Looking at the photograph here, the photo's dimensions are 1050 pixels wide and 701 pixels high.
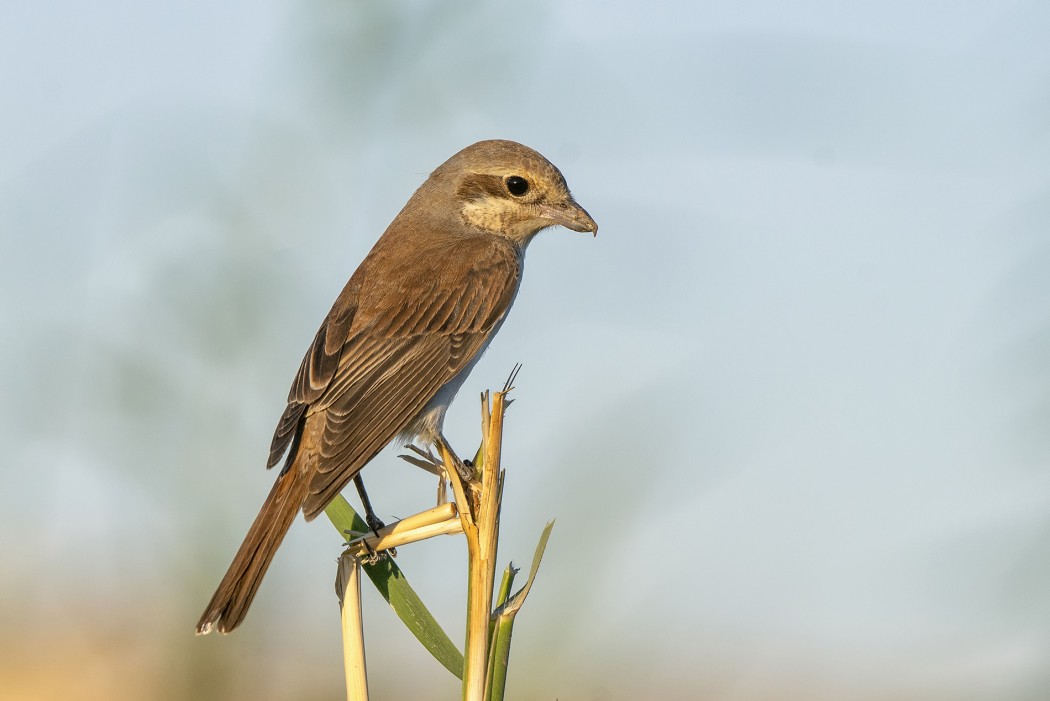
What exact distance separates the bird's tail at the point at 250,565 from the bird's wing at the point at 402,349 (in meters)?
0.18

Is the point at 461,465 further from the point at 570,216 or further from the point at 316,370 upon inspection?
the point at 570,216

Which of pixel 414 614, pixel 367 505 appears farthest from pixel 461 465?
pixel 414 614

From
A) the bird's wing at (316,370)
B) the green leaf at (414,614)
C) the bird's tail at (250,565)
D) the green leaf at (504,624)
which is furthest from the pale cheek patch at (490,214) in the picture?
the green leaf at (504,624)

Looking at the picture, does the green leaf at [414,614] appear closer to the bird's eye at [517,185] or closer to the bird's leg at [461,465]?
the bird's leg at [461,465]

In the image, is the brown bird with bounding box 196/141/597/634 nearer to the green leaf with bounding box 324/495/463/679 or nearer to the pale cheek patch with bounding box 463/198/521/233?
the pale cheek patch with bounding box 463/198/521/233

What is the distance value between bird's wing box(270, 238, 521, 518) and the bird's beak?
234 mm

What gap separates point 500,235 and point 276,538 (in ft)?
6.48

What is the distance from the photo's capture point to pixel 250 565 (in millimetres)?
2473

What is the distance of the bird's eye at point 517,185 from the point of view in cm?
421

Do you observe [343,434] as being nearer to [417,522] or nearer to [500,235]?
[417,522]

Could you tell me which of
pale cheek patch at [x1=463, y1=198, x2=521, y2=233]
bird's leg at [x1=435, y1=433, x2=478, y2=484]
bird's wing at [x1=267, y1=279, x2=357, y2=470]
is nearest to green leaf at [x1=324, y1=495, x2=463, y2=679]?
bird's leg at [x1=435, y1=433, x2=478, y2=484]

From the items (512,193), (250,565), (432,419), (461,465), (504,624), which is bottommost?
(504,624)

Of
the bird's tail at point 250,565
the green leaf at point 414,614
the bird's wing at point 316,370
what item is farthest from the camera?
the bird's wing at point 316,370

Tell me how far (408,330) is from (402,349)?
0.29 feet
